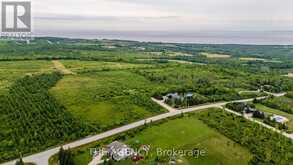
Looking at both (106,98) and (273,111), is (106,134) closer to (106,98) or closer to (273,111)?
(106,98)

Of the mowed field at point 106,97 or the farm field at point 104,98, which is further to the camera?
the mowed field at point 106,97

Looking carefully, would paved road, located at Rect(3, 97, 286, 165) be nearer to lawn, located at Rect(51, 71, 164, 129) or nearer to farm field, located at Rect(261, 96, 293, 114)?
lawn, located at Rect(51, 71, 164, 129)

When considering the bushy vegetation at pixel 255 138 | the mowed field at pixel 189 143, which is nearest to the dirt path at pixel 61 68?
the mowed field at pixel 189 143

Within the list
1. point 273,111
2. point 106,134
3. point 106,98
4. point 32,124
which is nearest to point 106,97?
point 106,98

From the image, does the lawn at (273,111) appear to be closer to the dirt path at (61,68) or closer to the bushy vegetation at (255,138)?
the bushy vegetation at (255,138)

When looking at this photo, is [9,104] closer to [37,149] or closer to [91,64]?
[37,149]

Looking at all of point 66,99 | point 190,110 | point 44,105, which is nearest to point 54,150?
point 44,105
